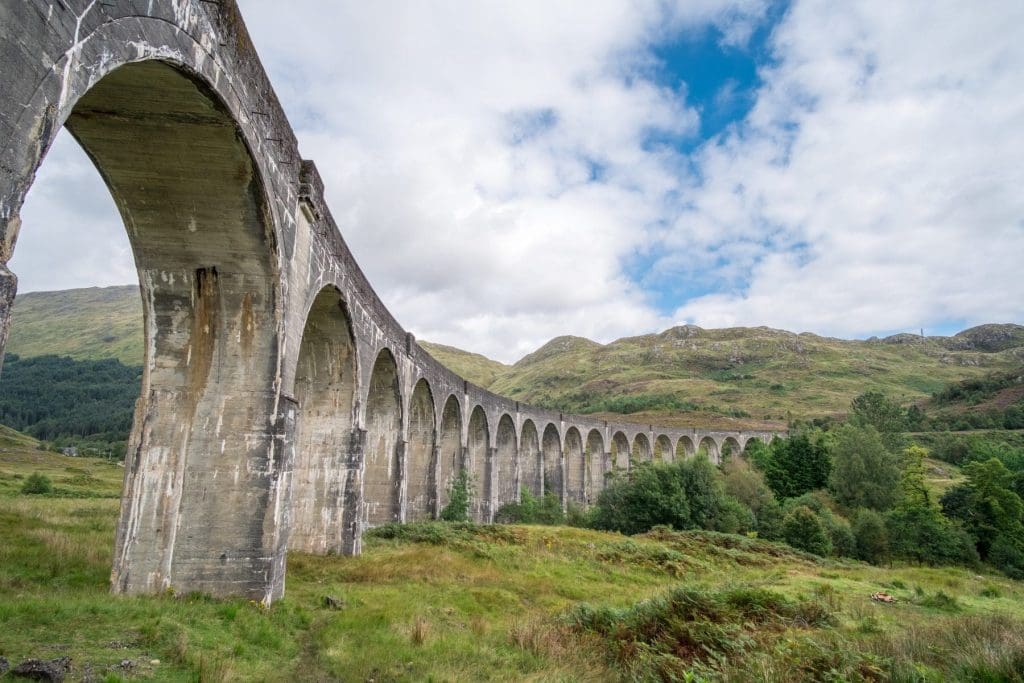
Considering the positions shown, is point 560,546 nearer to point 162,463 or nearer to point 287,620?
point 287,620

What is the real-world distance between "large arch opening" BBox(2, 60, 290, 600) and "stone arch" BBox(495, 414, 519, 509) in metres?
24.8

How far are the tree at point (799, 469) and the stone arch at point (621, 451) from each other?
11918 mm

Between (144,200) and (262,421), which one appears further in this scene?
(262,421)

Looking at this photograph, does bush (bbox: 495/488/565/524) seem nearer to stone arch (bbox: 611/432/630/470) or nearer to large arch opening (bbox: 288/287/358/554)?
stone arch (bbox: 611/432/630/470)

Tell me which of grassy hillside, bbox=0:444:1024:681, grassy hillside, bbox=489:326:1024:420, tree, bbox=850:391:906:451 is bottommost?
grassy hillside, bbox=0:444:1024:681

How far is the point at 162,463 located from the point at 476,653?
5217 mm

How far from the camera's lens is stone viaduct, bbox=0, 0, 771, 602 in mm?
→ 3926

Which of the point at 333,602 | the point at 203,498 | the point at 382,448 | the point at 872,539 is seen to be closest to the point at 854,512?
the point at 872,539

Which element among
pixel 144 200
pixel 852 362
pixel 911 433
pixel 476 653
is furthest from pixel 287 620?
pixel 852 362

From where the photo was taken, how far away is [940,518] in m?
29.7

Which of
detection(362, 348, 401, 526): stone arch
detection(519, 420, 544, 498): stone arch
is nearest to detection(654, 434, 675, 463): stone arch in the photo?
Answer: detection(519, 420, 544, 498): stone arch

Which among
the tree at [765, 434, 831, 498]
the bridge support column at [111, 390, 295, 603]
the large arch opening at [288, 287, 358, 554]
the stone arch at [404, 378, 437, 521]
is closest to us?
the bridge support column at [111, 390, 295, 603]

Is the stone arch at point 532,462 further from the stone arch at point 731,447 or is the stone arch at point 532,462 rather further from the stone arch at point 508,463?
the stone arch at point 731,447

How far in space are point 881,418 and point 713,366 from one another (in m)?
88.2
